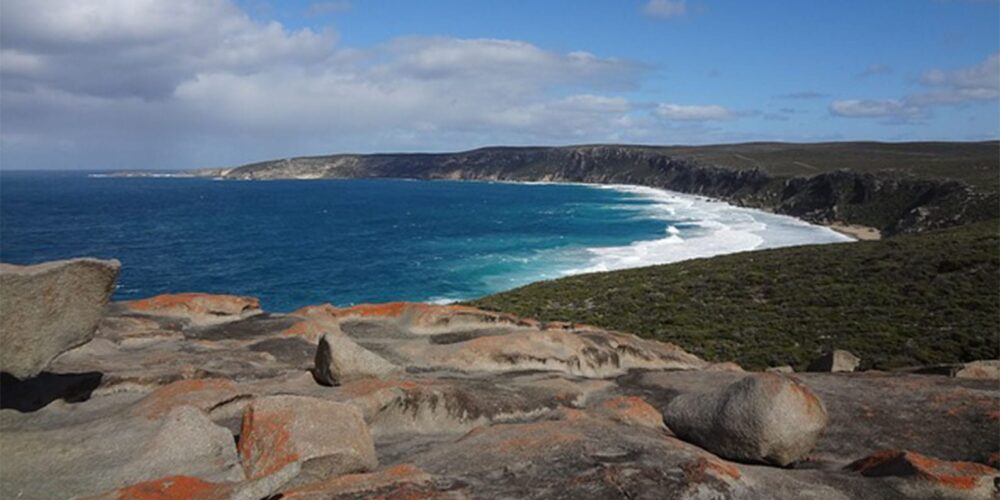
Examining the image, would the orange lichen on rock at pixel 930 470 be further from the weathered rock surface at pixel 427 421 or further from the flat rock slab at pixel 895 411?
the flat rock slab at pixel 895 411

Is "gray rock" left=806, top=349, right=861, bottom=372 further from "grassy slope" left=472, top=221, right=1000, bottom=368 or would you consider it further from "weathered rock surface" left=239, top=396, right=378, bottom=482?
"weathered rock surface" left=239, top=396, right=378, bottom=482

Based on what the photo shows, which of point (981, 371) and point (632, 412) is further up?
point (632, 412)

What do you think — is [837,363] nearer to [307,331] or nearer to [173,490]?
[307,331]

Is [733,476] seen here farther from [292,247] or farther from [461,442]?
[292,247]

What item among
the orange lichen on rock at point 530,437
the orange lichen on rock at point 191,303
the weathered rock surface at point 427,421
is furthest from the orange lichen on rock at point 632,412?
the orange lichen on rock at point 191,303

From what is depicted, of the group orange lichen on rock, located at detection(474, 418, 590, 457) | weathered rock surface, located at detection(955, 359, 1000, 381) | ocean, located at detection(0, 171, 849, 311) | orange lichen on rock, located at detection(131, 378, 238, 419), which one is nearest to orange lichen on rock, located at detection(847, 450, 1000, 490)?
orange lichen on rock, located at detection(474, 418, 590, 457)

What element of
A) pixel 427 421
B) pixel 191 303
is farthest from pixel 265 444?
pixel 191 303
